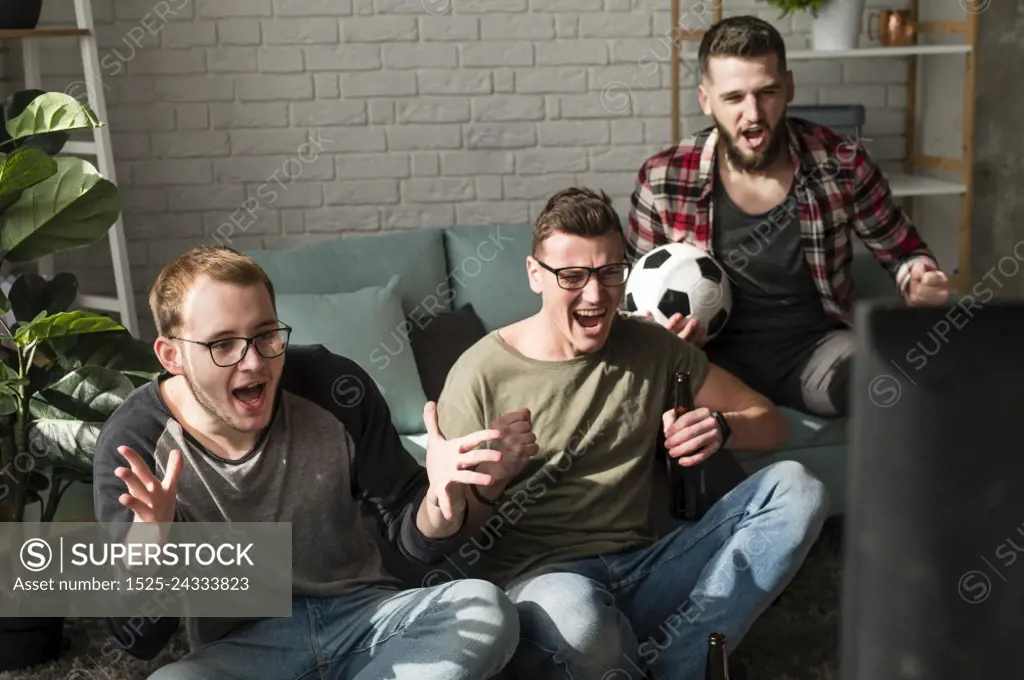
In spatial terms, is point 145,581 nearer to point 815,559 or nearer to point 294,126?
point 815,559

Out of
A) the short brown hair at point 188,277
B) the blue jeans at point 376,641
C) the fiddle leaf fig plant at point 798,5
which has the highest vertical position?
the fiddle leaf fig plant at point 798,5

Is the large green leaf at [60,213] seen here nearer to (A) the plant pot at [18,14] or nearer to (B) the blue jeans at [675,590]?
(A) the plant pot at [18,14]

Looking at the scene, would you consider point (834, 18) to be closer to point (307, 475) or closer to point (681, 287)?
point (681, 287)

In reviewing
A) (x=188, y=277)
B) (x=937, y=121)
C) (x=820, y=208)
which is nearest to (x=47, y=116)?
(x=188, y=277)

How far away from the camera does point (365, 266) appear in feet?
10.1

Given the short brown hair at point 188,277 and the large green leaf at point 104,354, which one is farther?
the large green leaf at point 104,354

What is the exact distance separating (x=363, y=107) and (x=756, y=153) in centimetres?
133

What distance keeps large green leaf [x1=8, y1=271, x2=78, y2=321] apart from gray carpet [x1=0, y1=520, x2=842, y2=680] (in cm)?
68

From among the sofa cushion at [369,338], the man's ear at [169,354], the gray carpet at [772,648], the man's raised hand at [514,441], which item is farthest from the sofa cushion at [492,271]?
the man's ear at [169,354]

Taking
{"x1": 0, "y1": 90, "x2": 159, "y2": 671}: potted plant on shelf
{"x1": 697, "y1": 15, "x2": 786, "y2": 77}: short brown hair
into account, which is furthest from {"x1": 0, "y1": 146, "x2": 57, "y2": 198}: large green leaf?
{"x1": 697, "y1": 15, "x2": 786, "y2": 77}: short brown hair

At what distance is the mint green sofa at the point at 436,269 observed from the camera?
304 centimetres

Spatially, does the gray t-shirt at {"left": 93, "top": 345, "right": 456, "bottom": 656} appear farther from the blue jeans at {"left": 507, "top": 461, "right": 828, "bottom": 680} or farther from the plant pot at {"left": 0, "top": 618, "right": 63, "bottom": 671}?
the plant pot at {"left": 0, "top": 618, "right": 63, "bottom": 671}

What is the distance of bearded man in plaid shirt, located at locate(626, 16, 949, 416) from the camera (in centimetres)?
281

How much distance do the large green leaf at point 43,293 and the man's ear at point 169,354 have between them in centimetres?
82
